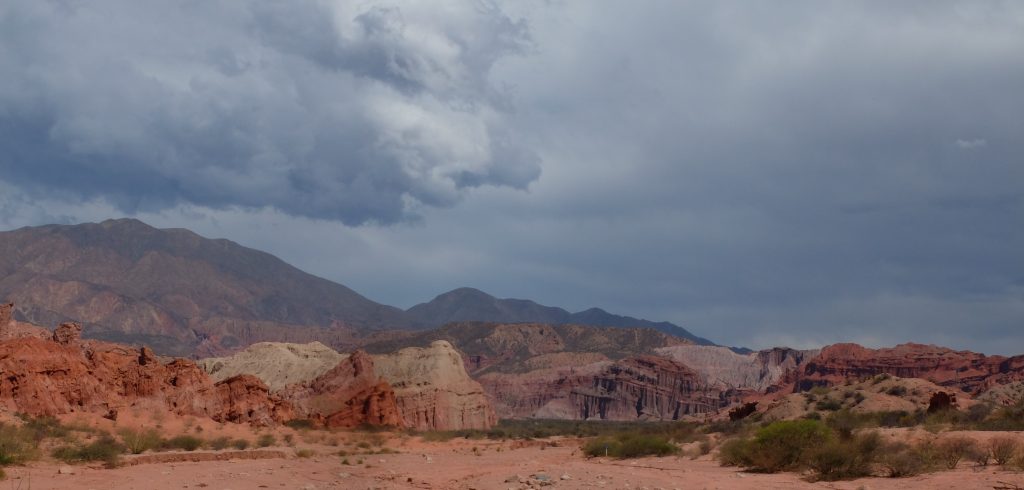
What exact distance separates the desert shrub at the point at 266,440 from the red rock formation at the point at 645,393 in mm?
104350

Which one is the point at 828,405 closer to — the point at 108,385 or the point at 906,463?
the point at 906,463

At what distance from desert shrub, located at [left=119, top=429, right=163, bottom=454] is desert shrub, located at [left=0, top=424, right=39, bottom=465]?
3.39 meters

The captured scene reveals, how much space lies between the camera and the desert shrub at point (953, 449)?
20.1 metres

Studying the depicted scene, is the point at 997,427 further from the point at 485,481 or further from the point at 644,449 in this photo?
the point at 485,481

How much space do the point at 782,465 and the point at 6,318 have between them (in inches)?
1645

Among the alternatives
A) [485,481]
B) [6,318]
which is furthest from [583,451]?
[6,318]

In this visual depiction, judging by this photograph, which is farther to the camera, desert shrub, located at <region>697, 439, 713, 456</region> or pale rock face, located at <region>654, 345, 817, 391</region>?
pale rock face, located at <region>654, 345, 817, 391</region>

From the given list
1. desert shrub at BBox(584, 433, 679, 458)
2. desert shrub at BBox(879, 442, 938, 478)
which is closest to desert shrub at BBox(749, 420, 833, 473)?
desert shrub at BBox(879, 442, 938, 478)

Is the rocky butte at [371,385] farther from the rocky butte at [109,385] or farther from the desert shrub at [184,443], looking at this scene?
the desert shrub at [184,443]

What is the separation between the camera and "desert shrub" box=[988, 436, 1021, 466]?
19750 mm

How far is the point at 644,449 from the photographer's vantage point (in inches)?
1364

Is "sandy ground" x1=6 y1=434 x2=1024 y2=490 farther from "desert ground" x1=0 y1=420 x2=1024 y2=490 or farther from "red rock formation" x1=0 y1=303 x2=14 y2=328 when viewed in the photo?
"red rock formation" x1=0 y1=303 x2=14 y2=328

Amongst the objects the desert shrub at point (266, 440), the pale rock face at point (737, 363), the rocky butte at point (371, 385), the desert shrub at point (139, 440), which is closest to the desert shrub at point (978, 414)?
the desert shrub at point (266, 440)

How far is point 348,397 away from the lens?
208 feet
